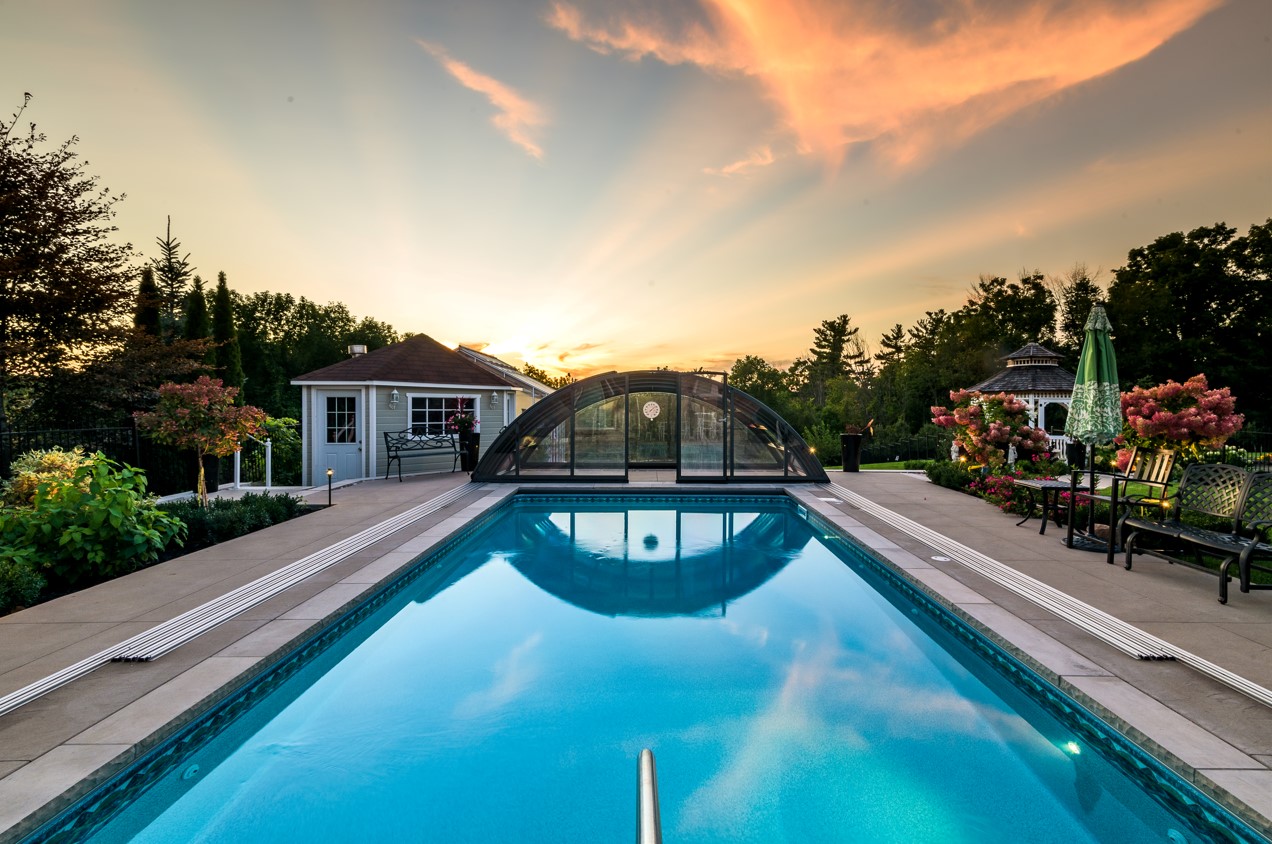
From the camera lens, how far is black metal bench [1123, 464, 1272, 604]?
4012 millimetres

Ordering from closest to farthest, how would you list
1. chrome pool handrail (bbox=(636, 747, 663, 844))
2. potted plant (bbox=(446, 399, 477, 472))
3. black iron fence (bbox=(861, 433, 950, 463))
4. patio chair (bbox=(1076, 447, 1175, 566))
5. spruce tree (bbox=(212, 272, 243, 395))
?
chrome pool handrail (bbox=(636, 747, 663, 844)) < patio chair (bbox=(1076, 447, 1175, 566)) < potted plant (bbox=(446, 399, 477, 472)) < black iron fence (bbox=(861, 433, 950, 463)) < spruce tree (bbox=(212, 272, 243, 395))

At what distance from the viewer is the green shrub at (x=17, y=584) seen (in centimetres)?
394

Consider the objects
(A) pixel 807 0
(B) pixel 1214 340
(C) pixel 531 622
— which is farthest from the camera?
(B) pixel 1214 340

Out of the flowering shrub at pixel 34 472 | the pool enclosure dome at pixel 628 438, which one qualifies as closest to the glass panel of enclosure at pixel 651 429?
the pool enclosure dome at pixel 628 438

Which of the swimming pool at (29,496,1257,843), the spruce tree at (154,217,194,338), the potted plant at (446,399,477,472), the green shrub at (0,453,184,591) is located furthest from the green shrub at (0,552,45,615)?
the spruce tree at (154,217,194,338)

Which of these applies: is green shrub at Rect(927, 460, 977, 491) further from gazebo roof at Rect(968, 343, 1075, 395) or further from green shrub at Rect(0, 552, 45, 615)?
green shrub at Rect(0, 552, 45, 615)

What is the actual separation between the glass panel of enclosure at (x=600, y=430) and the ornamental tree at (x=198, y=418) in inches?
230

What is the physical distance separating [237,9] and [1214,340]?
106 feet

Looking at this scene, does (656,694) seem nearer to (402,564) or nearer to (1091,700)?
(1091,700)

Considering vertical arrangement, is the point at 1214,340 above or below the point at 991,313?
below

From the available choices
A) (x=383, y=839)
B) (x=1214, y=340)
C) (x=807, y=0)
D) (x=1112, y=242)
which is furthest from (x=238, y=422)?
(x=1214, y=340)

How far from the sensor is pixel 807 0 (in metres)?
8.41

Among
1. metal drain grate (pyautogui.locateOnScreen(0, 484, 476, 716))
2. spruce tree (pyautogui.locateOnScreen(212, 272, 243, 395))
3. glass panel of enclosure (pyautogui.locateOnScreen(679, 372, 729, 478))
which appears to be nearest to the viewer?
metal drain grate (pyautogui.locateOnScreen(0, 484, 476, 716))

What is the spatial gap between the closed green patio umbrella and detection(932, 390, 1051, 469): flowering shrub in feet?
11.6
